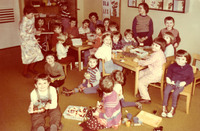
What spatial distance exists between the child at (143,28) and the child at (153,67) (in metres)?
1.43

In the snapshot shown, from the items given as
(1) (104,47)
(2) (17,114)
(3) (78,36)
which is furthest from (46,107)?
(3) (78,36)

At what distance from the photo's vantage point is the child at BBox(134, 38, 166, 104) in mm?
4270

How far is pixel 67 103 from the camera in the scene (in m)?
4.48

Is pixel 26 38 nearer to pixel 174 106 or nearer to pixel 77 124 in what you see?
pixel 77 124

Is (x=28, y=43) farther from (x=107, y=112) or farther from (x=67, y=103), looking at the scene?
(x=107, y=112)

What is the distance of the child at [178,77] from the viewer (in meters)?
3.93

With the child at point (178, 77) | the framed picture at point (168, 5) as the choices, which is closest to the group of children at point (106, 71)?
the child at point (178, 77)

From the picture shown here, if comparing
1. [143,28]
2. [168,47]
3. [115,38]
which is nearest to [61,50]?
[115,38]

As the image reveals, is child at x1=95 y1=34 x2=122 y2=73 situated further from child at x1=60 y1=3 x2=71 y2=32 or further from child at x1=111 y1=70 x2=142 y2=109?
child at x1=60 y1=3 x2=71 y2=32

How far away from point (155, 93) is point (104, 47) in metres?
1.45

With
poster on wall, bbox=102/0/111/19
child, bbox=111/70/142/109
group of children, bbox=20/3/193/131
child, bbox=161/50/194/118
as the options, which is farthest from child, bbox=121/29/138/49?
poster on wall, bbox=102/0/111/19

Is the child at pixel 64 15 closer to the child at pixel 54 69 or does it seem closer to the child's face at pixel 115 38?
the child's face at pixel 115 38

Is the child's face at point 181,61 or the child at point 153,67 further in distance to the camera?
the child at point 153,67

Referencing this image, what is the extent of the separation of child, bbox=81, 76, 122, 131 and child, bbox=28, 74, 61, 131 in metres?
0.51
